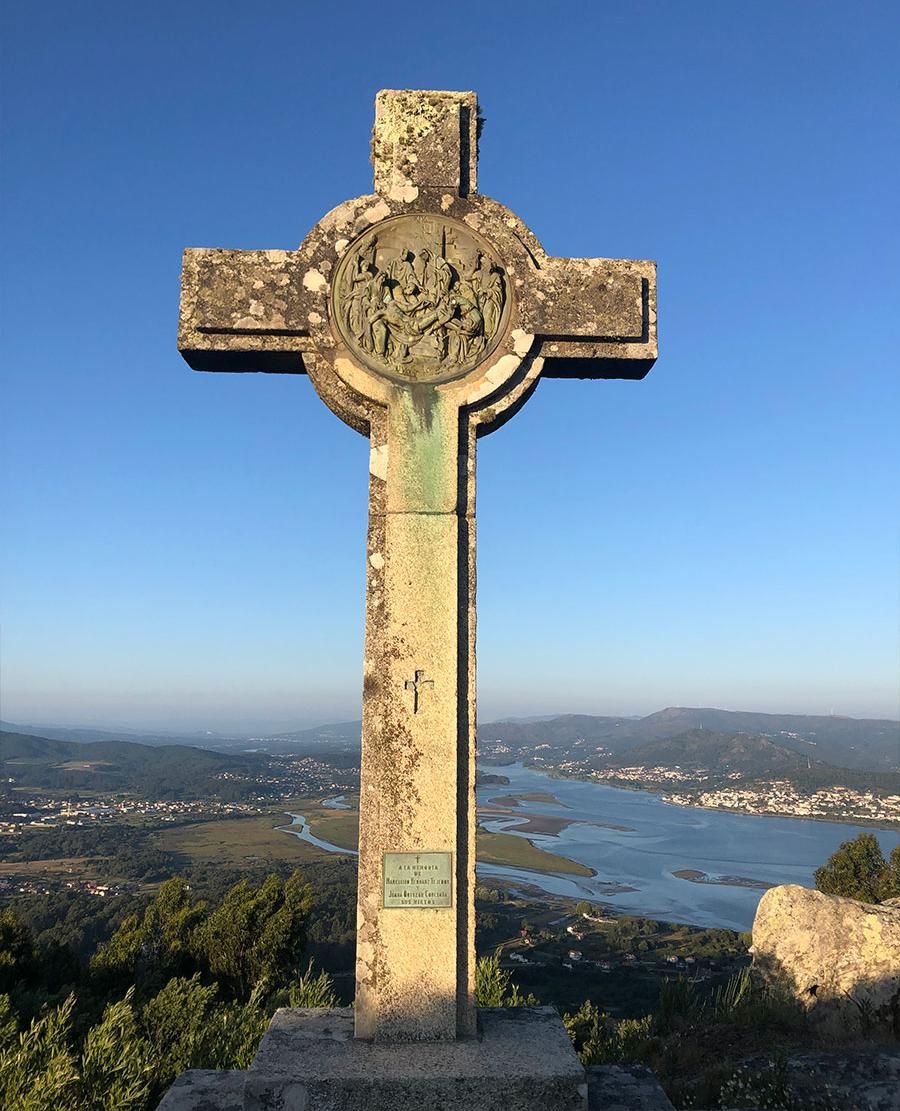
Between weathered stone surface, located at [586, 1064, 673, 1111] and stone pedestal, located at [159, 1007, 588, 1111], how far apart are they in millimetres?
340

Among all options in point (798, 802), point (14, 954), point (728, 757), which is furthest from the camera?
point (728, 757)

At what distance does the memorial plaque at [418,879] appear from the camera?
349 cm

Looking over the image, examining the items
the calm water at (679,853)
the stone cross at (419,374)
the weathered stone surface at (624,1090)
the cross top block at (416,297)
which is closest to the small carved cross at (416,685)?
the stone cross at (419,374)

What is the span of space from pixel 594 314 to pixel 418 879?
9.88 ft

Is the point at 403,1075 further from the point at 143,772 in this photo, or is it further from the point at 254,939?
the point at 143,772

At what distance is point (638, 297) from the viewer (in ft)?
→ 13.8

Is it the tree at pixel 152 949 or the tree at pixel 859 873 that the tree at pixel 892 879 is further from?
the tree at pixel 152 949

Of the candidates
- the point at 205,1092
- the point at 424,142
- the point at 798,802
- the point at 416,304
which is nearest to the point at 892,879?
the point at 205,1092

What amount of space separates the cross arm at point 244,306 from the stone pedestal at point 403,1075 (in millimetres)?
3255

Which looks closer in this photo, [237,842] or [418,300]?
[418,300]

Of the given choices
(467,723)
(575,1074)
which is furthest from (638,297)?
(575,1074)

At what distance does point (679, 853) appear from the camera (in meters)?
77.8

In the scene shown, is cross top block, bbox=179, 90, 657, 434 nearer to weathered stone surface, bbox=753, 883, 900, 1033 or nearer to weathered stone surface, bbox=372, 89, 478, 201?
weathered stone surface, bbox=372, 89, 478, 201

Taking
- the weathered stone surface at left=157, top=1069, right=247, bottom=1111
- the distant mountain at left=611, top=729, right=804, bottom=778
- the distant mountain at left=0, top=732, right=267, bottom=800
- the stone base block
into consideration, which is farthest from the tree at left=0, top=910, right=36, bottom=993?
the distant mountain at left=611, top=729, right=804, bottom=778
